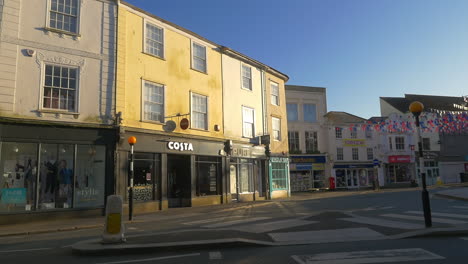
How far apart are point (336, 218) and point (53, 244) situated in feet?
27.4

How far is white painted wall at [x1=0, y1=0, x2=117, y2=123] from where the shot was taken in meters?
13.5

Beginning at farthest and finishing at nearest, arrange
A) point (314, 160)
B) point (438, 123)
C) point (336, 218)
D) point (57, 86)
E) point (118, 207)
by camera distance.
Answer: point (438, 123) < point (314, 160) < point (57, 86) < point (336, 218) < point (118, 207)

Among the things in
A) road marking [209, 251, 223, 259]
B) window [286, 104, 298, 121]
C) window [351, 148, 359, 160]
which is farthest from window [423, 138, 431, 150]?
road marking [209, 251, 223, 259]

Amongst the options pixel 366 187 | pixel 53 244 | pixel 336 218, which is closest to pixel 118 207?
pixel 53 244

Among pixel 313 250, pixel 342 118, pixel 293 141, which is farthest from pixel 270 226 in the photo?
pixel 342 118

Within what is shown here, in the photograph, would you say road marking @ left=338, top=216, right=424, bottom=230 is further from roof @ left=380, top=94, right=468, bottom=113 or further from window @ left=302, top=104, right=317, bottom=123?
roof @ left=380, top=94, right=468, bottom=113

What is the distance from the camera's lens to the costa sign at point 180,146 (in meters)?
17.8

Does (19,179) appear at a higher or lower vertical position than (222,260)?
higher

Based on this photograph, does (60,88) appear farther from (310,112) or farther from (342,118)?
(342,118)

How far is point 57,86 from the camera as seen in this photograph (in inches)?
575

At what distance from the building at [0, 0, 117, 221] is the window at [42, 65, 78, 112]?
38 mm

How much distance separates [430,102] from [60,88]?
164 ft

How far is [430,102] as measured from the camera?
49500 millimetres

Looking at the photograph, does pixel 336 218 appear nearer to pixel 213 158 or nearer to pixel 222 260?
pixel 222 260
